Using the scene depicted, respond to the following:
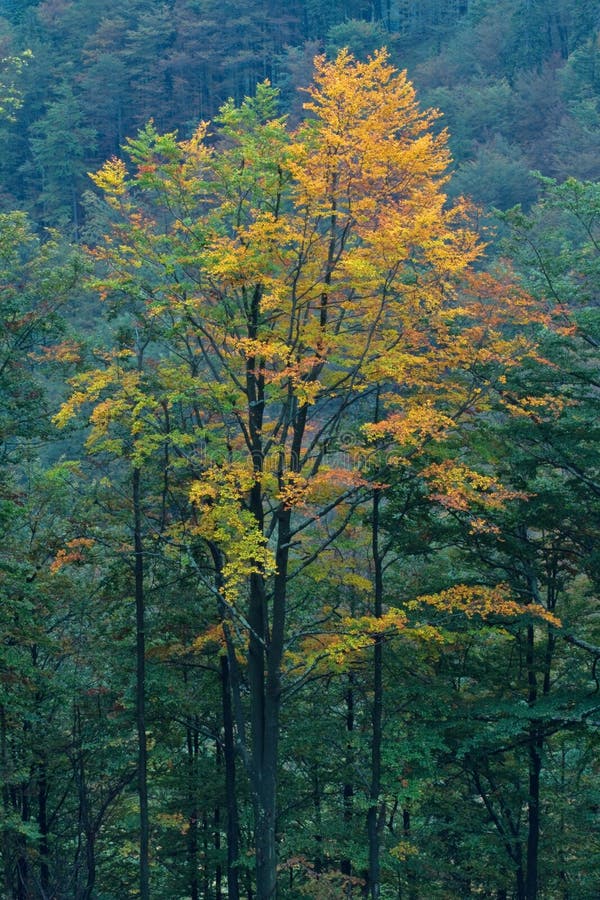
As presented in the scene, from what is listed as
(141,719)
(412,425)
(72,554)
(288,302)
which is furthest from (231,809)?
(288,302)

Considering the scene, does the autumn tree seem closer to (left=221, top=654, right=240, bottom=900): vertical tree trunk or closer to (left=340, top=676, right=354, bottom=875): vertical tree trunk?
(left=221, top=654, right=240, bottom=900): vertical tree trunk

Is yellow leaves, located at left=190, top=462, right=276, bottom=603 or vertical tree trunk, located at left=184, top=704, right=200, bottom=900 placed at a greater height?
yellow leaves, located at left=190, top=462, right=276, bottom=603

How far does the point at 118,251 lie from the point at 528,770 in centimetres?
1173

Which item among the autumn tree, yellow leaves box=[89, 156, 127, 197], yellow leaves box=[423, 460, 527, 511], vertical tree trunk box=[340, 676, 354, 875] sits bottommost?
vertical tree trunk box=[340, 676, 354, 875]

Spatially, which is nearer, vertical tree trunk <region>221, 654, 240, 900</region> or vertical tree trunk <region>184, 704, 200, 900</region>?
vertical tree trunk <region>221, 654, 240, 900</region>

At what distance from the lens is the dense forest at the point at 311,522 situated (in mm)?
12766

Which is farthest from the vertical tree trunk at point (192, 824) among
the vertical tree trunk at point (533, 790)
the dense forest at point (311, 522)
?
the vertical tree trunk at point (533, 790)

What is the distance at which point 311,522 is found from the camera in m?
14.1

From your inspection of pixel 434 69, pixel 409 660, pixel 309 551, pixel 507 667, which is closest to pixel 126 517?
pixel 309 551

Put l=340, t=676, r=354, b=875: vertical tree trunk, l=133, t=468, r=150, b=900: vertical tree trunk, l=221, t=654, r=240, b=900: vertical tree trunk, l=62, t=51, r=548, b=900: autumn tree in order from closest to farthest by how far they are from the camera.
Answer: l=62, t=51, r=548, b=900: autumn tree, l=133, t=468, r=150, b=900: vertical tree trunk, l=221, t=654, r=240, b=900: vertical tree trunk, l=340, t=676, r=354, b=875: vertical tree trunk

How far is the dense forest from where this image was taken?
12.8 meters

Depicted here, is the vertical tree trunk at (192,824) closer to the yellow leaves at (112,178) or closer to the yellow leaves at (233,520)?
the yellow leaves at (233,520)

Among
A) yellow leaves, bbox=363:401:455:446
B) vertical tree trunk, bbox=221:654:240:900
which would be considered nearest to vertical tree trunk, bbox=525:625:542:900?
yellow leaves, bbox=363:401:455:446

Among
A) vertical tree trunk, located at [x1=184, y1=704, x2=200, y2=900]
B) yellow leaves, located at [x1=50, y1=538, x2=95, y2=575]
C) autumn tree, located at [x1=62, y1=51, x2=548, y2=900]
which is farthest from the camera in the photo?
vertical tree trunk, located at [x1=184, y1=704, x2=200, y2=900]
